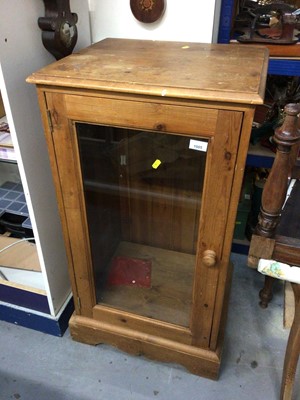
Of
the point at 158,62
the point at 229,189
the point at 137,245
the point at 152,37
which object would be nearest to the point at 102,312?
the point at 137,245

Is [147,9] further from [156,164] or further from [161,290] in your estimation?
[161,290]

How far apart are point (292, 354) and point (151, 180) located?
0.67 meters

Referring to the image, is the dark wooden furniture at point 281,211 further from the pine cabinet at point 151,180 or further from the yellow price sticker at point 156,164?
the yellow price sticker at point 156,164

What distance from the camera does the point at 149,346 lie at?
122 centimetres

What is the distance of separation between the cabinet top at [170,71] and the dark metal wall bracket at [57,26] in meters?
0.07

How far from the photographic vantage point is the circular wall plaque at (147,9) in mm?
1063

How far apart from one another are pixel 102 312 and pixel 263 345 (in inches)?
24.9

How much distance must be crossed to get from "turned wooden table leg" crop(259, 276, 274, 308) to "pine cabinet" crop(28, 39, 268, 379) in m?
0.20

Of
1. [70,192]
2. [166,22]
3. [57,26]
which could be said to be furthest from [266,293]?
[57,26]

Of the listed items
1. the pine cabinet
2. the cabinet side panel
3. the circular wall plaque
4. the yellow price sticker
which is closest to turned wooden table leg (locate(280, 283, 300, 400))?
the pine cabinet

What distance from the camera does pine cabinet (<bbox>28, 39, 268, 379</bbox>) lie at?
773 millimetres

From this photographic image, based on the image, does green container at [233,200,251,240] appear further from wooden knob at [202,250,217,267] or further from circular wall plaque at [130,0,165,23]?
circular wall plaque at [130,0,165,23]

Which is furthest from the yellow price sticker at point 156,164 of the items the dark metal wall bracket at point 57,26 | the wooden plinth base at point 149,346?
the wooden plinth base at point 149,346

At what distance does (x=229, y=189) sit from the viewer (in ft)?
2.73
